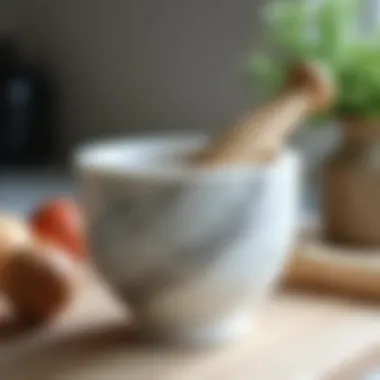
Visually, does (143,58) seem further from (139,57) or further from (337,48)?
(337,48)

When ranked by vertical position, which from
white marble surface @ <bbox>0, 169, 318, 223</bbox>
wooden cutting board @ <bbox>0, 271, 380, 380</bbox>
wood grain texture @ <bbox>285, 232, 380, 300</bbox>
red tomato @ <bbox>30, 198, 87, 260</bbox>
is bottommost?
wooden cutting board @ <bbox>0, 271, 380, 380</bbox>

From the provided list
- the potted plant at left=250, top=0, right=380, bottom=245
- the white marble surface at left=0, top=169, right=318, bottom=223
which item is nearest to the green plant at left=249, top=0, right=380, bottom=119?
the potted plant at left=250, top=0, right=380, bottom=245

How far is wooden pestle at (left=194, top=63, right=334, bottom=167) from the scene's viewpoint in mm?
690

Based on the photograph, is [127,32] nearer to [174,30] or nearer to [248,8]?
[174,30]

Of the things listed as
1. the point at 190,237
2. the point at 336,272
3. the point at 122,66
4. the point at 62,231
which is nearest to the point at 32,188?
the point at 122,66

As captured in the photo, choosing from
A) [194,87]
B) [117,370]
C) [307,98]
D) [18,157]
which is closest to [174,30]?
[194,87]

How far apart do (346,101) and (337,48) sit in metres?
0.05

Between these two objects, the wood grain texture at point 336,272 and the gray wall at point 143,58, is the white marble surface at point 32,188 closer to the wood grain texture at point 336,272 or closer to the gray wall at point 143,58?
the gray wall at point 143,58

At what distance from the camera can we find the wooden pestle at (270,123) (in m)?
0.69

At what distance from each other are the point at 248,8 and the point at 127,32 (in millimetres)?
273

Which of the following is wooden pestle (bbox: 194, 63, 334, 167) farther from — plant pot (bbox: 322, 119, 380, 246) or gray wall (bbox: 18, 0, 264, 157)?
gray wall (bbox: 18, 0, 264, 157)

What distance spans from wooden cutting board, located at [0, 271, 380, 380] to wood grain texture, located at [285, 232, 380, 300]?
0.02m

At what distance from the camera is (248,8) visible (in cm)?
160

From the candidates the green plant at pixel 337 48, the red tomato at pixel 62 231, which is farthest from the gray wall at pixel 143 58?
the red tomato at pixel 62 231
